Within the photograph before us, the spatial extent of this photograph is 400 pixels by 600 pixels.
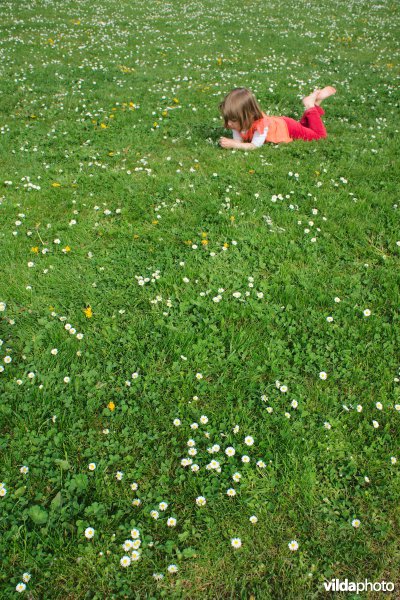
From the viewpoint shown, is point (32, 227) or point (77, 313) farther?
point (32, 227)

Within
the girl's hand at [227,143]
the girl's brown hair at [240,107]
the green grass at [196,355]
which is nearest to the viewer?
the green grass at [196,355]

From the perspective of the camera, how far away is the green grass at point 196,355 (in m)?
2.73

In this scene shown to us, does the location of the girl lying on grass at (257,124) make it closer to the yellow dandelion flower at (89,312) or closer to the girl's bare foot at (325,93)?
the girl's bare foot at (325,93)

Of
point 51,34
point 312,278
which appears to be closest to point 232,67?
point 51,34

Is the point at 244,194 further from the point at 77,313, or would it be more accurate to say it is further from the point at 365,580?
the point at 365,580

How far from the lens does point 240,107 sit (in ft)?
23.1

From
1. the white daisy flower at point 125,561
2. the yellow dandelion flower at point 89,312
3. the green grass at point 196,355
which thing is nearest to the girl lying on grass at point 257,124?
the green grass at point 196,355

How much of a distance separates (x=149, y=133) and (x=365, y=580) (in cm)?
793

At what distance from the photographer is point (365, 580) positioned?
260 centimetres

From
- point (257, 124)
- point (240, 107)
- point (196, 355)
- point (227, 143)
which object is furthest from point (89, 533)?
point (257, 124)

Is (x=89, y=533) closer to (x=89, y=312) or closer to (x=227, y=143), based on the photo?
(x=89, y=312)

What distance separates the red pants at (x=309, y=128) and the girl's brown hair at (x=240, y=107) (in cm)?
86

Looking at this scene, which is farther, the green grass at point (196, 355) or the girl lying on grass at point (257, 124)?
the girl lying on grass at point (257, 124)

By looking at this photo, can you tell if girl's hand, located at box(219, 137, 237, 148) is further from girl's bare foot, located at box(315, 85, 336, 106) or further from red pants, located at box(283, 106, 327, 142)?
girl's bare foot, located at box(315, 85, 336, 106)
